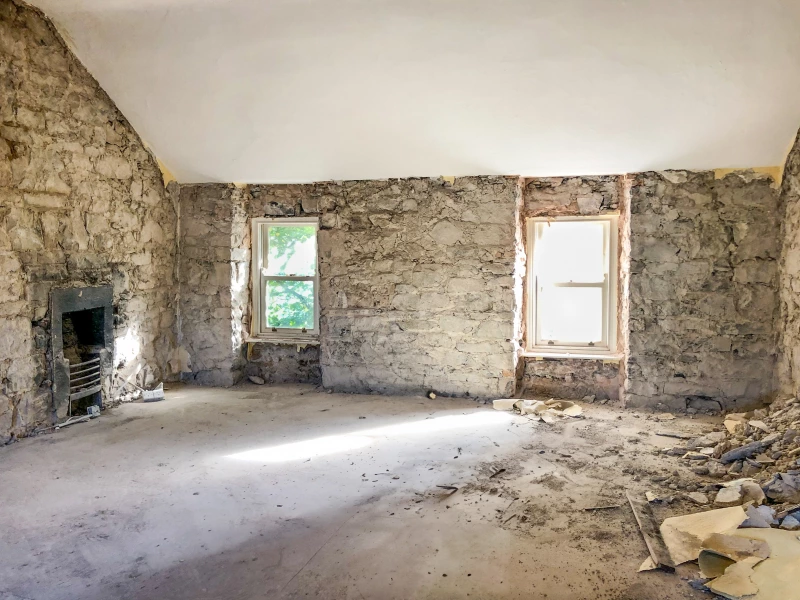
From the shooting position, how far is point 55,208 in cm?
425

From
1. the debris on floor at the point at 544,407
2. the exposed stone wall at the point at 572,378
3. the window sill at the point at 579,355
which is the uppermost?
the window sill at the point at 579,355

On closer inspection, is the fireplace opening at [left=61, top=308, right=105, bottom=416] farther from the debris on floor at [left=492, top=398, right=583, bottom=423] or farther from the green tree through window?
the debris on floor at [left=492, top=398, right=583, bottom=423]

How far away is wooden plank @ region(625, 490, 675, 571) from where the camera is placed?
238 centimetres

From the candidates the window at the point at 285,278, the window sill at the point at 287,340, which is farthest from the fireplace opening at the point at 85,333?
the window at the point at 285,278

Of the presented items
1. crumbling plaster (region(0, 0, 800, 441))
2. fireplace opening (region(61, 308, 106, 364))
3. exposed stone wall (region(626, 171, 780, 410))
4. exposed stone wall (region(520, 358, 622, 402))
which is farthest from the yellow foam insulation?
exposed stone wall (region(626, 171, 780, 410))

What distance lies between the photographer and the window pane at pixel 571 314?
205 inches

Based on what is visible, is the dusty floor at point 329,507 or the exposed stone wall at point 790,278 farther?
the exposed stone wall at point 790,278

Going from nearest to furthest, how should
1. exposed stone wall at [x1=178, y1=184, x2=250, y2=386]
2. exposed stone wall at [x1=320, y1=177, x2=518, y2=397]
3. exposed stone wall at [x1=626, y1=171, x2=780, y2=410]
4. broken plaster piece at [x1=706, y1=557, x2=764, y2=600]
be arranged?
1. broken plaster piece at [x1=706, y1=557, x2=764, y2=600]
2. exposed stone wall at [x1=626, y1=171, x2=780, y2=410]
3. exposed stone wall at [x1=320, y1=177, x2=518, y2=397]
4. exposed stone wall at [x1=178, y1=184, x2=250, y2=386]

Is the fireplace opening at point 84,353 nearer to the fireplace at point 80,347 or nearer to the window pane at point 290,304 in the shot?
the fireplace at point 80,347

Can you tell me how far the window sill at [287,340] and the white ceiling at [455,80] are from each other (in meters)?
1.66

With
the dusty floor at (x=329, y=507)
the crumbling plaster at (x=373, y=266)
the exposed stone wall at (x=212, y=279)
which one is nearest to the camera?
the dusty floor at (x=329, y=507)

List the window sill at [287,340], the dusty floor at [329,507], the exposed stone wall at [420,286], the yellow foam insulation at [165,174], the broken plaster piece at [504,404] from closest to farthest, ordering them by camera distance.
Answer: the dusty floor at [329,507] < the broken plaster piece at [504,404] < the exposed stone wall at [420,286] < the yellow foam insulation at [165,174] < the window sill at [287,340]

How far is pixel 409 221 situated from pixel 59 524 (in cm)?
336

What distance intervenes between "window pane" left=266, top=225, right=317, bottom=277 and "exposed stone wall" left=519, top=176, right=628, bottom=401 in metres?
2.00
